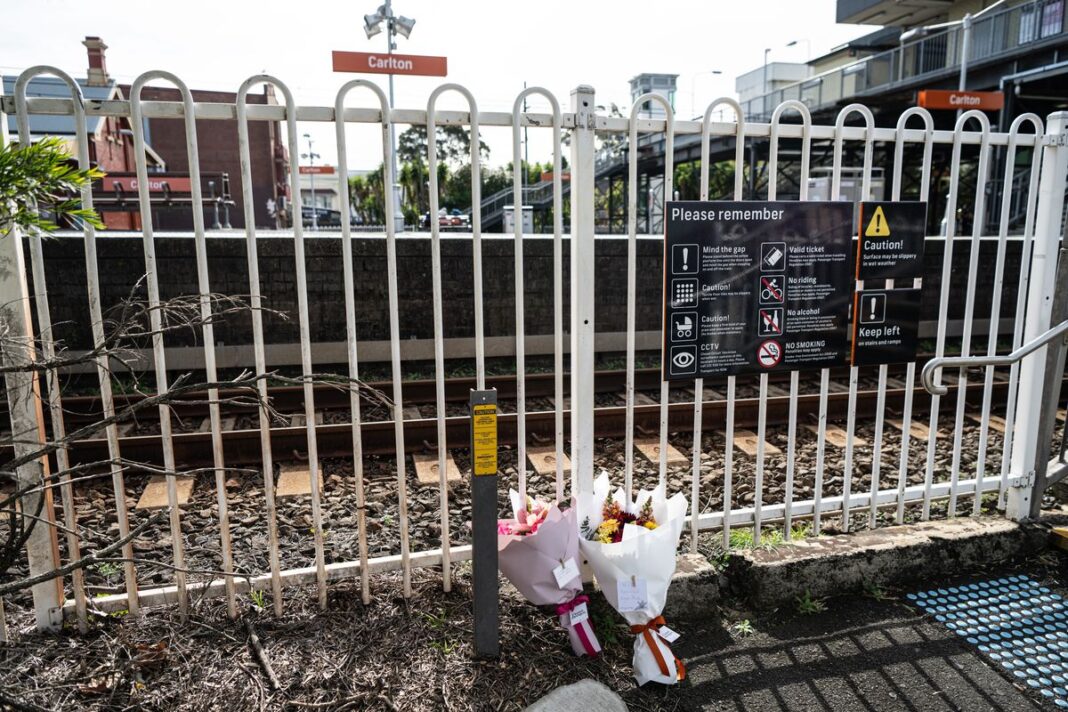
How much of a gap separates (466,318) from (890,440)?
5.83 metres

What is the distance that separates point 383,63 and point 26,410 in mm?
12678

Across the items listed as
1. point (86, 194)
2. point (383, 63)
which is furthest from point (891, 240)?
point (383, 63)

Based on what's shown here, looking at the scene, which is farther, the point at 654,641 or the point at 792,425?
the point at 792,425

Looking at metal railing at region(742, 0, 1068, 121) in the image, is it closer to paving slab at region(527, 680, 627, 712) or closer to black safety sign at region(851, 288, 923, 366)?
black safety sign at region(851, 288, 923, 366)

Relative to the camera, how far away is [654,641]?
3.25m

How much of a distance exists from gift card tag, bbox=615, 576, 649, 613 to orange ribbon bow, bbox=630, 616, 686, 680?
106 mm

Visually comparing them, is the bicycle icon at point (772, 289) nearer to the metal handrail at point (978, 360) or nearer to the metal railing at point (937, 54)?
the metal handrail at point (978, 360)

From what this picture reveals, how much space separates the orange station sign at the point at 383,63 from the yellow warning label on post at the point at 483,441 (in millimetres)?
12308

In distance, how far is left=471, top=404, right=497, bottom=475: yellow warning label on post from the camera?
311 cm

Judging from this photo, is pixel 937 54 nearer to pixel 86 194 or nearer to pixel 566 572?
pixel 566 572

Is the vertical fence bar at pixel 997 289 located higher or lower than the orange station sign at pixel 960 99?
lower

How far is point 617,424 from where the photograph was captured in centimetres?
706

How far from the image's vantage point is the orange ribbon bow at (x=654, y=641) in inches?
126

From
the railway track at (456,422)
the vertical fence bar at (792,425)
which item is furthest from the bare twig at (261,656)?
the railway track at (456,422)
